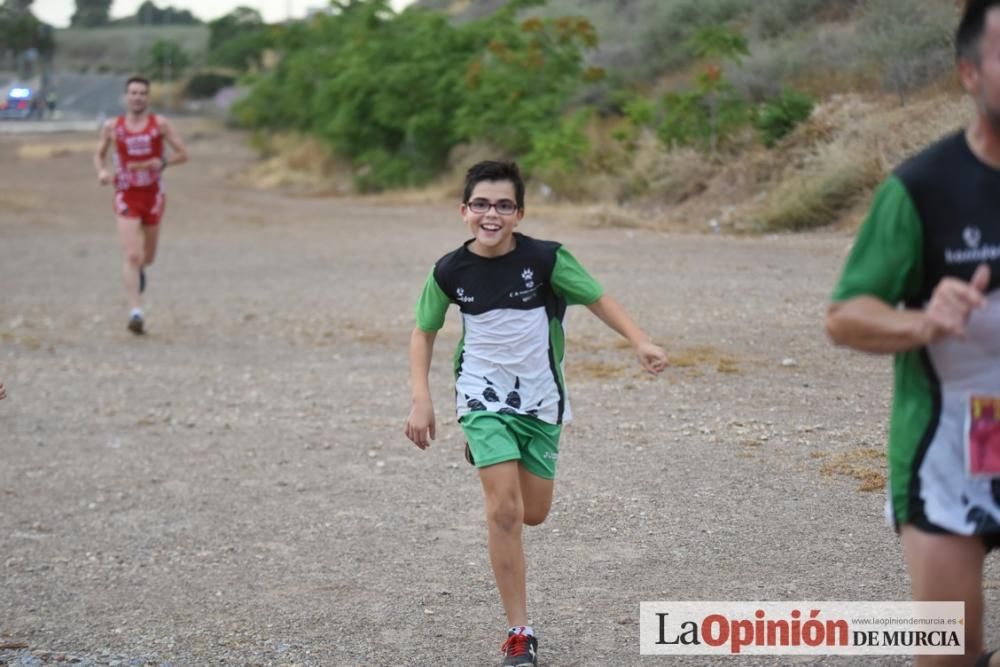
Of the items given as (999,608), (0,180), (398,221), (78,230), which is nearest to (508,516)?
(999,608)

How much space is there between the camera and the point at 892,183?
3312 millimetres

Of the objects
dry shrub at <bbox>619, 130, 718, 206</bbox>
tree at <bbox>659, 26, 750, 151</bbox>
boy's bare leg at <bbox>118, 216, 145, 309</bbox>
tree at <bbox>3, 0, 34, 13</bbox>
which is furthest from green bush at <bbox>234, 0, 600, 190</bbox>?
boy's bare leg at <bbox>118, 216, 145, 309</bbox>

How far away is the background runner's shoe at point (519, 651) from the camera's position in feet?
16.1

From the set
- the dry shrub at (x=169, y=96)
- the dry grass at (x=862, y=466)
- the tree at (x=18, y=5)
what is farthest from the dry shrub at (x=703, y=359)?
the dry shrub at (x=169, y=96)

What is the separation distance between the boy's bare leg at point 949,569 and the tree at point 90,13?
5327 cm

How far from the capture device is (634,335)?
4.99m

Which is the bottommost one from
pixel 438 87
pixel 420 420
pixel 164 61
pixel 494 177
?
pixel 420 420

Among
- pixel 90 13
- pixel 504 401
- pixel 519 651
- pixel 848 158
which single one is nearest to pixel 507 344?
pixel 504 401

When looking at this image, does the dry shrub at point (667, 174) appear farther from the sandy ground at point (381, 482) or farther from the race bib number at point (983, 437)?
the race bib number at point (983, 437)

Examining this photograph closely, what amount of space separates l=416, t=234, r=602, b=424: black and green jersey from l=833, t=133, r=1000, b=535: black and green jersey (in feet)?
5.97

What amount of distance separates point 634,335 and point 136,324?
8.86 metres

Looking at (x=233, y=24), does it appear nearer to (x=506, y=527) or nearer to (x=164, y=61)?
(x=164, y=61)

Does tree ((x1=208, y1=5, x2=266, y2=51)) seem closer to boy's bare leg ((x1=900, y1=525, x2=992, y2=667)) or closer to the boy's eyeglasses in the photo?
the boy's eyeglasses

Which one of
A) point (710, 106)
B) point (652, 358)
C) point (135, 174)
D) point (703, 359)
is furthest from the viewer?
point (710, 106)
